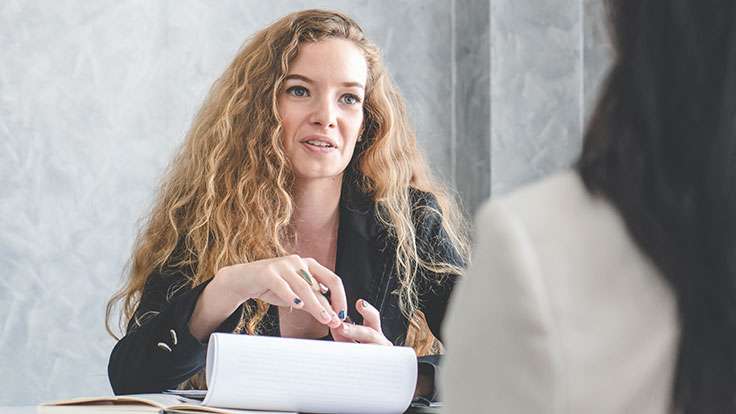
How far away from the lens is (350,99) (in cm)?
190

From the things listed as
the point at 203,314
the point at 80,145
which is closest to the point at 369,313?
the point at 203,314

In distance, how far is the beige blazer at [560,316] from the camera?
0.35 meters

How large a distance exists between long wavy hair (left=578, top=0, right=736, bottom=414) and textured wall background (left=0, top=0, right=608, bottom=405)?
213 cm

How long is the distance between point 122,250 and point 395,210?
3.53ft

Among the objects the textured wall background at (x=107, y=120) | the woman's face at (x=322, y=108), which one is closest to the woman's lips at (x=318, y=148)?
the woman's face at (x=322, y=108)

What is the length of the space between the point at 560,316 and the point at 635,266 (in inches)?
1.4

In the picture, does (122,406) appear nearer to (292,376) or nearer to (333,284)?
(292,376)

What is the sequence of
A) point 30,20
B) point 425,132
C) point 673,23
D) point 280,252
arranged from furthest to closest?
point 425,132 < point 30,20 < point 280,252 < point 673,23

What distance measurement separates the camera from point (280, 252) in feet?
5.99

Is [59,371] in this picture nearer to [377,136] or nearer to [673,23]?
[377,136]

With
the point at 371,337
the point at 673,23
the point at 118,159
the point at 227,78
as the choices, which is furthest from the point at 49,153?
the point at 673,23

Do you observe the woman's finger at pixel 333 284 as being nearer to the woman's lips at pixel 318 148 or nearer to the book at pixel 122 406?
the book at pixel 122 406

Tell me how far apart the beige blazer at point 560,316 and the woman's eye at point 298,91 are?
60.1 inches

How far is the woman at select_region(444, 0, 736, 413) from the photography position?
35 centimetres
